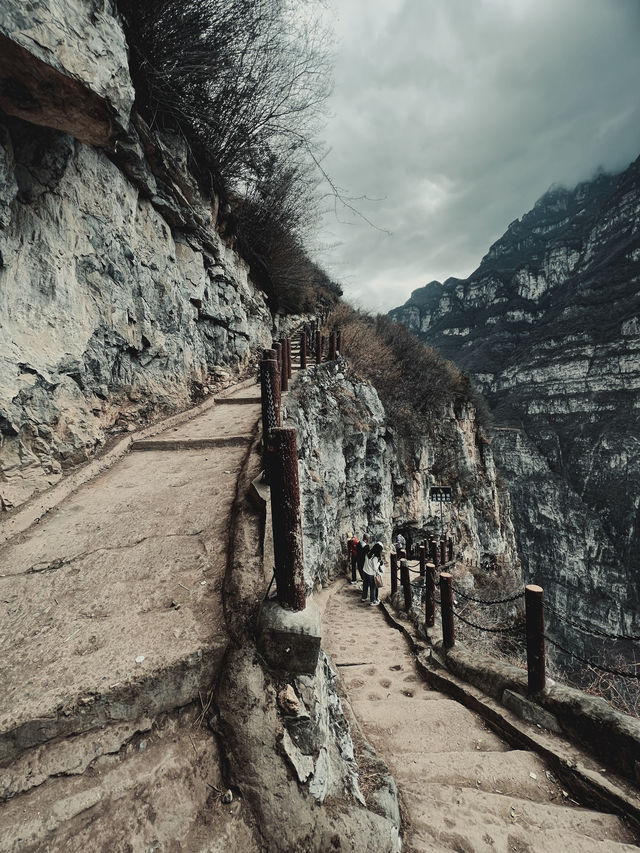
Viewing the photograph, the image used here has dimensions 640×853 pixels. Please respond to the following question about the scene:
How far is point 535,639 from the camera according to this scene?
319 cm

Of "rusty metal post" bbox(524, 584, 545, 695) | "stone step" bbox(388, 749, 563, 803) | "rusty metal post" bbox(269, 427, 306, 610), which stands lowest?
"stone step" bbox(388, 749, 563, 803)

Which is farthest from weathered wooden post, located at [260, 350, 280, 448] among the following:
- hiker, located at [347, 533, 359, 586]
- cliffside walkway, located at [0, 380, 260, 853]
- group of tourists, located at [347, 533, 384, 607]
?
hiker, located at [347, 533, 359, 586]

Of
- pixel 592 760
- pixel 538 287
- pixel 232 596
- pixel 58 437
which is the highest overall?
pixel 538 287

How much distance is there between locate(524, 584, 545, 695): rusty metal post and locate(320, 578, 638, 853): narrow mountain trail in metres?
0.56

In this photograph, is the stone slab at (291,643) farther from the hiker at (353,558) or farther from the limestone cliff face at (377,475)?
the hiker at (353,558)

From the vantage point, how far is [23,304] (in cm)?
380

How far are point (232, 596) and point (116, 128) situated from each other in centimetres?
601

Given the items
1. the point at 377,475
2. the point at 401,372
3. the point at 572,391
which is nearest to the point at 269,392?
the point at 377,475

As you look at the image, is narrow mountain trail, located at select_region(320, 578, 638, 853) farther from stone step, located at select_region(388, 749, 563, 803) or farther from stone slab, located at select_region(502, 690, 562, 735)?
stone slab, located at select_region(502, 690, 562, 735)

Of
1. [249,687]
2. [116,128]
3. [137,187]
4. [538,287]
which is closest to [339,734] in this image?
[249,687]

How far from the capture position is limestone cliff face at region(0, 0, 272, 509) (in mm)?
3523

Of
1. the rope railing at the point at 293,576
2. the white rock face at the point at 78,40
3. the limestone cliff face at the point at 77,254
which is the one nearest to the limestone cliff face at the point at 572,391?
the rope railing at the point at 293,576

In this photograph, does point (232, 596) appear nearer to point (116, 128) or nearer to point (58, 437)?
point (58, 437)

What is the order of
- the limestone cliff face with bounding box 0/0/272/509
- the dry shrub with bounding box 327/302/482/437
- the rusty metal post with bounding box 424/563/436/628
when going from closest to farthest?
1. the limestone cliff face with bounding box 0/0/272/509
2. the rusty metal post with bounding box 424/563/436/628
3. the dry shrub with bounding box 327/302/482/437
